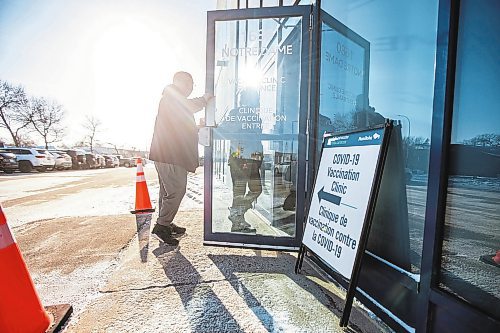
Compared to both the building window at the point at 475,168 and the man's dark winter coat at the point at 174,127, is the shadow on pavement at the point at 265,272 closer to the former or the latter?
the building window at the point at 475,168

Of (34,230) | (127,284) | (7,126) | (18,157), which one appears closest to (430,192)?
(127,284)

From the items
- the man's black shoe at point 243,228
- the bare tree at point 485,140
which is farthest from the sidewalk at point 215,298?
the bare tree at point 485,140

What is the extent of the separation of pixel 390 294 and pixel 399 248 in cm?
28

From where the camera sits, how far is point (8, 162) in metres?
14.0

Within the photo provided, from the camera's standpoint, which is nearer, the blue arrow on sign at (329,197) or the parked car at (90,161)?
the blue arrow on sign at (329,197)

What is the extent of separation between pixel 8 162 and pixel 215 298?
54.1 feet

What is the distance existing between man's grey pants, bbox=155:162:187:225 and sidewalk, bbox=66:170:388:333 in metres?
0.47

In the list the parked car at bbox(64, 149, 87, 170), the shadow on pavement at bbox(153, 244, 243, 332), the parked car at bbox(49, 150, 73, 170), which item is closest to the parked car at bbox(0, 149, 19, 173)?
the parked car at bbox(49, 150, 73, 170)

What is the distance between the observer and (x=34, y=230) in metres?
3.73

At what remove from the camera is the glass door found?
9.48ft

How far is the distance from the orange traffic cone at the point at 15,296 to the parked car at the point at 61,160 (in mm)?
18416

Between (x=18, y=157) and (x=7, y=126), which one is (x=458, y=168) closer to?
(x=18, y=157)

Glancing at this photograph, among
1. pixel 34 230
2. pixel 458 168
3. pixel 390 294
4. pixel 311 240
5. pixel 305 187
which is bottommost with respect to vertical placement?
pixel 34 230

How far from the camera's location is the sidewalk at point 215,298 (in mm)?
1712
